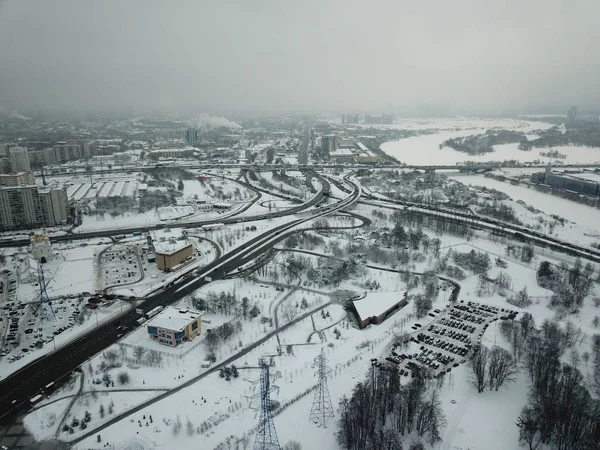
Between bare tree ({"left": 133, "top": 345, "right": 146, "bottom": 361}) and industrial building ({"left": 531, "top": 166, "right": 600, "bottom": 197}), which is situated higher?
industrial building ({"left": 531, "top": 166, "right": 600, "bottom": 197})

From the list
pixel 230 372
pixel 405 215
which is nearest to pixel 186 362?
pixel 230 372

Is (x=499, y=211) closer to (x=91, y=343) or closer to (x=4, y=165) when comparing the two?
(x=91, y=343)

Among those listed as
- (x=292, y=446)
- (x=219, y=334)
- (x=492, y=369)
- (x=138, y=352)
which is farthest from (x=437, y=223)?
(x=292, y=446)

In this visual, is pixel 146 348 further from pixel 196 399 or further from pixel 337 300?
pixel 337 300

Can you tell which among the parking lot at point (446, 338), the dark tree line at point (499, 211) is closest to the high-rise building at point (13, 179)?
the parking lot at point (446, 338)

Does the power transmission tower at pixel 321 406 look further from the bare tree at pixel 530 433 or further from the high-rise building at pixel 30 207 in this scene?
the high-rise building at pixel 30 207

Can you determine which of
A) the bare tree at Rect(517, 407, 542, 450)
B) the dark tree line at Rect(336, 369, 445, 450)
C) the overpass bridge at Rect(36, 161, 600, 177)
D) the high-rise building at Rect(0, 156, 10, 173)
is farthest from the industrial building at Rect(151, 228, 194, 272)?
the high-rise building at Rect(0, 156, 10, 173)

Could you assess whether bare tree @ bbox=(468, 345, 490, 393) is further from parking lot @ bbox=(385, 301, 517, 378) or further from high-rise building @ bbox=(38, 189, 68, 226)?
high-rise building @ bbox=(38, 189, 68, 226)
